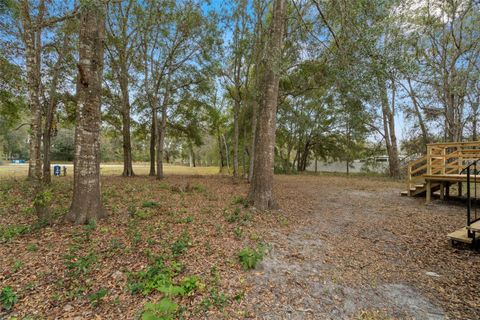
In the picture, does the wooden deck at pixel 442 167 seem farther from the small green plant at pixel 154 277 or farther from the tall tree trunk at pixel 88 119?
the tall tree trunk at pixel 88 119

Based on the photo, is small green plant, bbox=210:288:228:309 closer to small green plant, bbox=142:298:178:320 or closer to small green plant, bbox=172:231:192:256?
small green plant, bbox=142:298:178:320

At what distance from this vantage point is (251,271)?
3006 millimetres

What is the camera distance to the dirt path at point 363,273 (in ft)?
7.73

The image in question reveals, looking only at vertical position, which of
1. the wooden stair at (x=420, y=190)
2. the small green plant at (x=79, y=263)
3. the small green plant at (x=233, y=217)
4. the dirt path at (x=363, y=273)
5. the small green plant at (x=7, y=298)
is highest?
the wooden stair at (x=420, y=190)

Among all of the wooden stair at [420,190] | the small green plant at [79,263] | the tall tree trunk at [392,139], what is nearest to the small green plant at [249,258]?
the small green plant at [79,263]

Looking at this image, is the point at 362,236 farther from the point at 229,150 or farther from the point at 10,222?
the point at 229,150

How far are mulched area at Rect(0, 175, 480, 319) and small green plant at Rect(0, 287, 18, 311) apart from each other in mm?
61

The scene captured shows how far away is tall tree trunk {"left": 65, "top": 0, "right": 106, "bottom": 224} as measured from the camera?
4.12 metres

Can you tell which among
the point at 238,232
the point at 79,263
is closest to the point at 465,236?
the point at 238,232

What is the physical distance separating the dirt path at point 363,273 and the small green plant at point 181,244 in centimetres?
121

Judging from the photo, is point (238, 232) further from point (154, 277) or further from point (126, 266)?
point (126, 266)

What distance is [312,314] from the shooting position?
2289mm

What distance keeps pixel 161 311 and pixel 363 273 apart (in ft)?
8.79

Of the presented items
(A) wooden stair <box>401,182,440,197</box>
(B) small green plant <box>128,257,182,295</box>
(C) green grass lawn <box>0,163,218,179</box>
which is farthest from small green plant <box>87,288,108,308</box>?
(C) green grass lawn <box>0,163,218,179</box>
